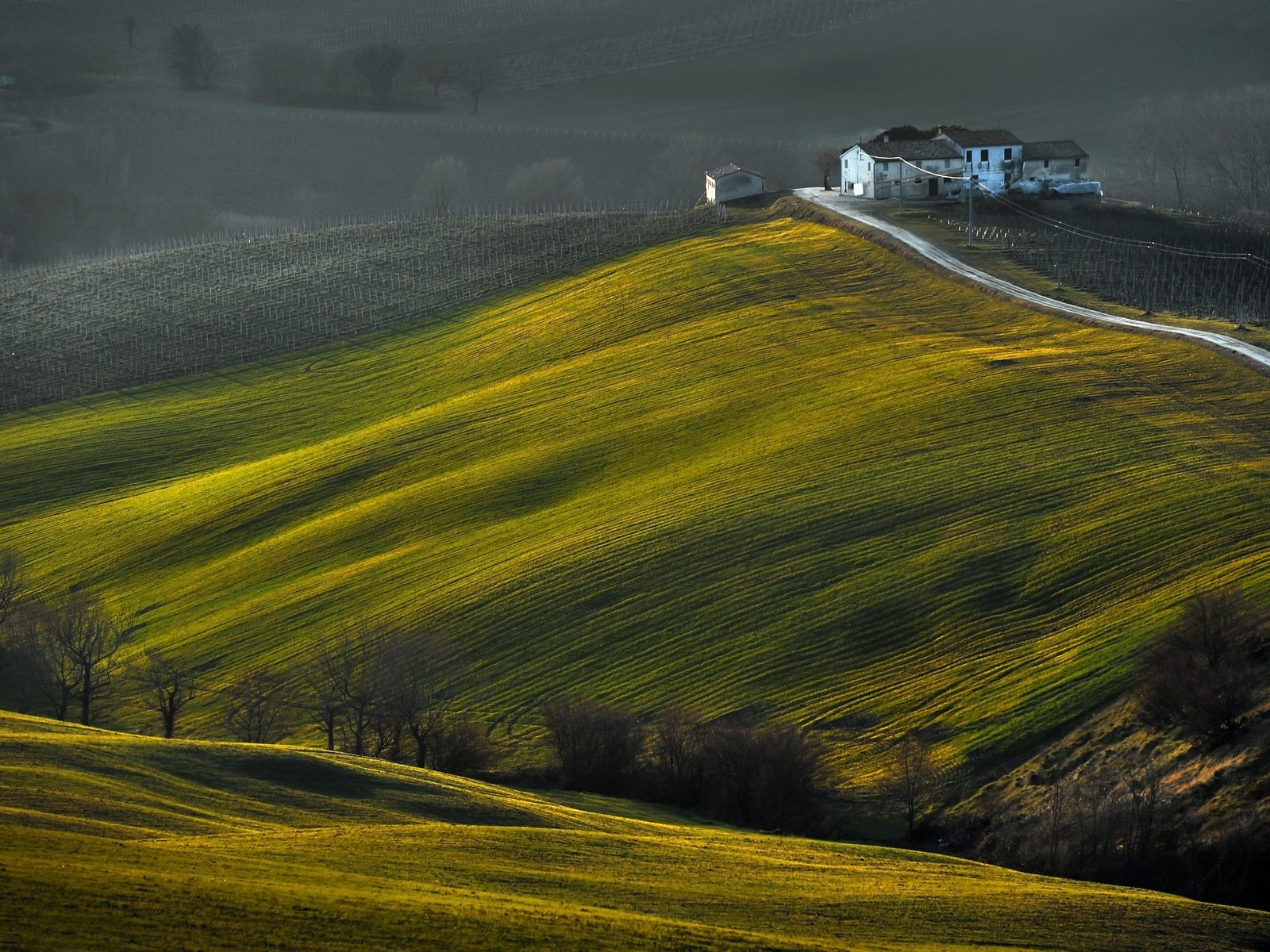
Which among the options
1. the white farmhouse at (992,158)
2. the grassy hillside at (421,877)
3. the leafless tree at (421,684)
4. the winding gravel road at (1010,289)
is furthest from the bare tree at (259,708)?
the white farmhouse at (992,158)

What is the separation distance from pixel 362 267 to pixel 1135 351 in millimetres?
63831

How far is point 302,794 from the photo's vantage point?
1444 inches

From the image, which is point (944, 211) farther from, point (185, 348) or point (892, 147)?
point (185, 348)

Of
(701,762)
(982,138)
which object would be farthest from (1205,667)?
(982,138)

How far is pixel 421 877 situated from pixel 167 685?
29236 millimetres

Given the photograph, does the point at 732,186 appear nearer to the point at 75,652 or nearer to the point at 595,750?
the point at 75,652

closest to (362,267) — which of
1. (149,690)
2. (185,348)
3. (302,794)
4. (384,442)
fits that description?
(185,348)

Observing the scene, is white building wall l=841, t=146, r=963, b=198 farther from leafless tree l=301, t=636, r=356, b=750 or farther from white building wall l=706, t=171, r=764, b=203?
leafless tree l=301, t=636, r=356, b=750

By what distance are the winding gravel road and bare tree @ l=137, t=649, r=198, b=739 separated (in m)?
48.0

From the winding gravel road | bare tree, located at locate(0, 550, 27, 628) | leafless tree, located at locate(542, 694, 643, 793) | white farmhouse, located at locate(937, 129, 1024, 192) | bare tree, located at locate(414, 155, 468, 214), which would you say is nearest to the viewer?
leafless tree, located at locate(542, 694, 643, 793)

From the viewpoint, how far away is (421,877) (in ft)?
97.7

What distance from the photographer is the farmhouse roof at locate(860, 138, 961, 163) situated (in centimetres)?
10912

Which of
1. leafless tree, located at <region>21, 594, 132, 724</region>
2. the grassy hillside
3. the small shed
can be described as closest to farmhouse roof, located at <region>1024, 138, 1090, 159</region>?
the small shed

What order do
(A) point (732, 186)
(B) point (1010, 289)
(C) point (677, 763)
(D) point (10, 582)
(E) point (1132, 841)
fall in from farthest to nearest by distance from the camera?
(A) point (732, 186)
(B) point (1010, 289)
(D) point (10, 582)
(C) point (677, 763)
(E) point (1132, 841)
